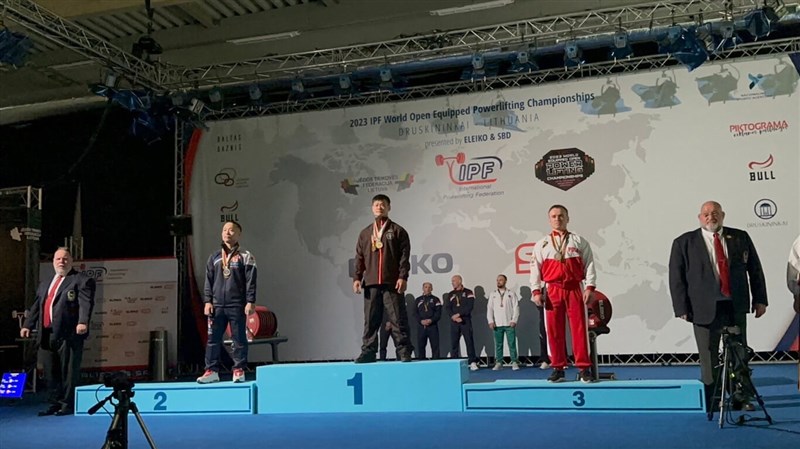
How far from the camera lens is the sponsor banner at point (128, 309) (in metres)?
9.20

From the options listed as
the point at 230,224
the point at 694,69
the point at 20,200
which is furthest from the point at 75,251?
the point at 694,69

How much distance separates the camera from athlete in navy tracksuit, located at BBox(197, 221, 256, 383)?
6.06 meters

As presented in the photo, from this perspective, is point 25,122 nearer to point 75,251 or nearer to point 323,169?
point 75,251

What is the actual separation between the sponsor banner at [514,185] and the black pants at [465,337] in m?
0.25

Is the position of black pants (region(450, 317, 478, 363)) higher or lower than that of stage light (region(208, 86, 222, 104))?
lower

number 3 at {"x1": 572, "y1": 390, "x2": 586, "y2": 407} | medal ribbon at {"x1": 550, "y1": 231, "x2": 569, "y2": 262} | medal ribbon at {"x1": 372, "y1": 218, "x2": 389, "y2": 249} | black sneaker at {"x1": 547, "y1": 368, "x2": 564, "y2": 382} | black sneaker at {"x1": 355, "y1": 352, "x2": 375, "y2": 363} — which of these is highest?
medal ribbon at {"x1": 372, "y1": 218, "x2": 389, "y2": 249}

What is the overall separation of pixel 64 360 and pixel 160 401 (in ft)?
4.10

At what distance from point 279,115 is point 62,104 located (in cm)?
378

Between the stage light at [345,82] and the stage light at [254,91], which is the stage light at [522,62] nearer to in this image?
the stage light at [345,82]

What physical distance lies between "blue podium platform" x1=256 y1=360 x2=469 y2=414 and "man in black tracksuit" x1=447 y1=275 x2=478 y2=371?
3.22m

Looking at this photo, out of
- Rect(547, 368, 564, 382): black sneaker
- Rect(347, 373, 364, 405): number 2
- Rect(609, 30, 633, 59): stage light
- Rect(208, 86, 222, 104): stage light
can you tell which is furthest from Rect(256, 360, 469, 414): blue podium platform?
Rect(208, 86, 222, 104): stage light

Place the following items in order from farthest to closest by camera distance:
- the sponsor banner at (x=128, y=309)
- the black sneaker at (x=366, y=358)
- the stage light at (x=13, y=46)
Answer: the sponsor banner at (x=128, y=309) < the stage light at (x=13, y=46) < the black sneaker at (x=366, y=358)

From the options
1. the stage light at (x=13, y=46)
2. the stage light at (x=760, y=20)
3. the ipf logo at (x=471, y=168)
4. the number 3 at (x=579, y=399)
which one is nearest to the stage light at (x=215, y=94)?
the stage light at (x=13, y=46)

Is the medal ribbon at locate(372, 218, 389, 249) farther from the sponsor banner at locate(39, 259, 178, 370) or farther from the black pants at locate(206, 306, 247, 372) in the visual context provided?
the sponsor banner at locate(39, 259, 178, 370)
